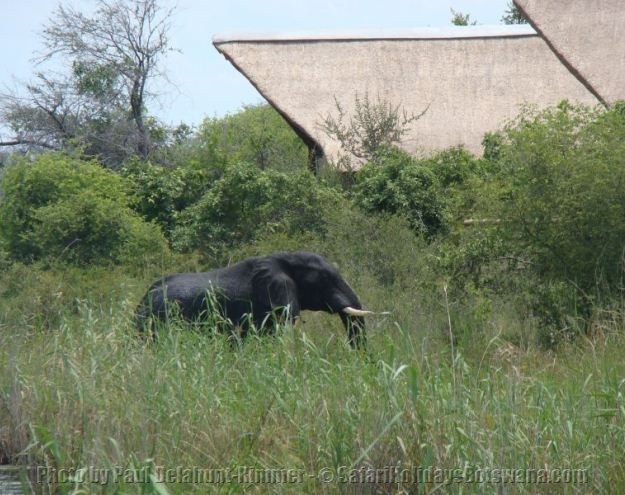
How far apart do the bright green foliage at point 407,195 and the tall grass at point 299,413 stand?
773 centimetres

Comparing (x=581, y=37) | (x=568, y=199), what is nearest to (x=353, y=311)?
(x=568, y=199)

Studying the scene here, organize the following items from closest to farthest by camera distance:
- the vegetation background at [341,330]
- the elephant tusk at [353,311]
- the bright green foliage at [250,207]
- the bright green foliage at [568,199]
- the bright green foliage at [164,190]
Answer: the vegetation background at [341,330]
the elephant tusk at [353,311]
the bright green foliage at [568,199]
the bright green foliage at [250,207]
the bright green foliage at [164,190]

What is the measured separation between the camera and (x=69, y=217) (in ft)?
46.0

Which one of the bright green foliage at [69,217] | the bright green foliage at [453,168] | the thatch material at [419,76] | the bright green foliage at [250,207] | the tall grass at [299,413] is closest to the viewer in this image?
the tall grass at [299,413]

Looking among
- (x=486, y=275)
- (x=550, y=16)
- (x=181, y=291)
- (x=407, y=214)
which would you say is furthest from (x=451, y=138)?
(x=181, y=291)

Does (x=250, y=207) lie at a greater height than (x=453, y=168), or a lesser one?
lesser

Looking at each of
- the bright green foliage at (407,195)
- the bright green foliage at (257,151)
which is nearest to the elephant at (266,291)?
the bright green foliage at (407,195)

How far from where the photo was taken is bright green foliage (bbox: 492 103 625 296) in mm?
9219

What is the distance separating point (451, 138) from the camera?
727 inches

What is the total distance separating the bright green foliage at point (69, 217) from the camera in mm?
14039

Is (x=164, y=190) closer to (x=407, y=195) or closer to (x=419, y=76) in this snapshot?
(x=407, y=195)

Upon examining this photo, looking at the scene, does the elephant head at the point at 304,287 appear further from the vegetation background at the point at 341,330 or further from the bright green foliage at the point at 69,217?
the bright green foliage at the point at 69,217

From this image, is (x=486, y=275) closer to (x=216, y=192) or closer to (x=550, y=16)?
(x=216, y=192)

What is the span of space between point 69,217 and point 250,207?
2.24 m
